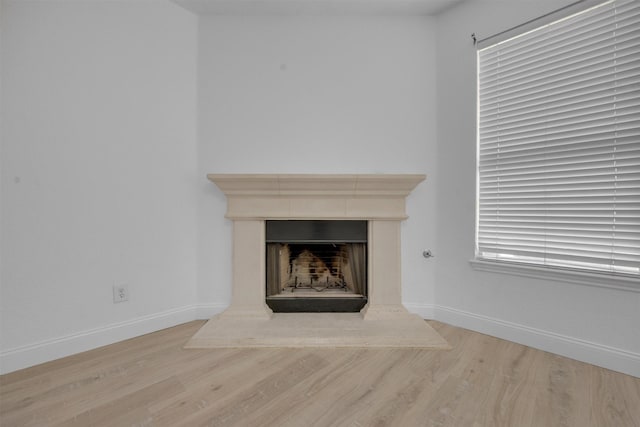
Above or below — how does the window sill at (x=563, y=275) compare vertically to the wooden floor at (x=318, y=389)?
above

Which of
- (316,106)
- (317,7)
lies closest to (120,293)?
(316,106)

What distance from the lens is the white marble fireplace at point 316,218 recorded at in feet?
5.99

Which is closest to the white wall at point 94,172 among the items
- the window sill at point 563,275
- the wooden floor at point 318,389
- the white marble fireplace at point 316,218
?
the wooden floor at point 318,389

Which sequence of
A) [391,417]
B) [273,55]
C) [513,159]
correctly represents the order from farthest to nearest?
[273,55]
[513,159]
[391,417]

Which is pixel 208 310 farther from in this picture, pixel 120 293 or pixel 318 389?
pixel 318 389

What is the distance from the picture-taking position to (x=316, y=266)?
219cm

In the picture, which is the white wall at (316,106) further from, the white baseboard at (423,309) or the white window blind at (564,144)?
the white window blind at (564,144)

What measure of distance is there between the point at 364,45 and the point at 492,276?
2.00m

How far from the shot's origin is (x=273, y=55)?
2027 mm

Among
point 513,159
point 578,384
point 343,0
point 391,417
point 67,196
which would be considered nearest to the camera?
point 391,417

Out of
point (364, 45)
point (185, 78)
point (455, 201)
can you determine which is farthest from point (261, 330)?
point (364, 45)

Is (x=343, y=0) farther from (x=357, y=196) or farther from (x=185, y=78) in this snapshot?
(x=357, y=196)

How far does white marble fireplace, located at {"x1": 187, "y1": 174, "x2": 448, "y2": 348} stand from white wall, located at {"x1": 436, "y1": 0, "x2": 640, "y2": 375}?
0.35m

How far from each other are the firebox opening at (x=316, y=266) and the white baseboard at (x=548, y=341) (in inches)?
27.4
